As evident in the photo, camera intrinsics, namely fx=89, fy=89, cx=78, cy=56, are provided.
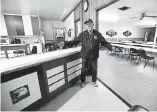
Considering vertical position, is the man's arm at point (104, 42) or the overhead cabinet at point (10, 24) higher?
the overhead cabinet at point (10, 24)

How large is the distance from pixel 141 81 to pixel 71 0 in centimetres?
365

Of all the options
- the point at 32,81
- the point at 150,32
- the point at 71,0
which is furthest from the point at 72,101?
the point at 150,32

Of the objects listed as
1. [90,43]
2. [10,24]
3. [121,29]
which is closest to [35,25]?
[10,24]

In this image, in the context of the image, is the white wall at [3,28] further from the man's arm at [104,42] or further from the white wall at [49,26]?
the man's arm at [104,42]

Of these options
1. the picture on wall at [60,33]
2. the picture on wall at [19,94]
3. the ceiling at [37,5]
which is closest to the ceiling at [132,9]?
the ceiling at [37,5]

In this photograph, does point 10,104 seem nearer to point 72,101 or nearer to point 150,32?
point 72,101

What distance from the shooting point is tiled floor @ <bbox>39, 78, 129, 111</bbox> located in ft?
5.06

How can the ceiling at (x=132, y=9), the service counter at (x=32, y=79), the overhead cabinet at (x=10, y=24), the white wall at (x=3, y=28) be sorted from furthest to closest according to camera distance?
1. the overhead cabinet at (x=10, y=24)
2. the white wall at (x=3, y=28)
3. the ceiling at (x=132, y=9)
4. the service counter at (x=32, y=79)

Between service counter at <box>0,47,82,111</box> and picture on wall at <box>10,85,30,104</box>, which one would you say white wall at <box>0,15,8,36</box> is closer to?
service counter at <box>0,47,82,111</box>

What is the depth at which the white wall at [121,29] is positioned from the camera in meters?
9.22

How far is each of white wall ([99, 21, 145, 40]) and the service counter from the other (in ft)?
26.9

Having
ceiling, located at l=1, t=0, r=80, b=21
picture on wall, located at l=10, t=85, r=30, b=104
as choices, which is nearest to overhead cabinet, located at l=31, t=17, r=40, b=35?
ceiling, located at l=1, t=0, r=80, b=21

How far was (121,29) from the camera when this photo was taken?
985 cm

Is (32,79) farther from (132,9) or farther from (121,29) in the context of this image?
(121,29)
